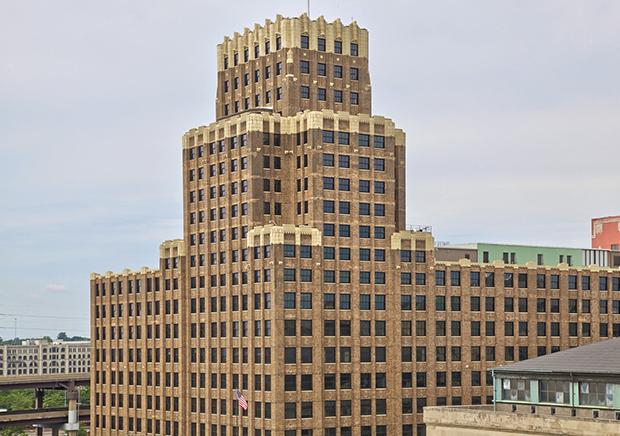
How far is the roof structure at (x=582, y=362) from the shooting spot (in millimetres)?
97188

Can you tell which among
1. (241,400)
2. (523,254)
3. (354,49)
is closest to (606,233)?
(523,254)

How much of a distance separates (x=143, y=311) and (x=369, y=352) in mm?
37649

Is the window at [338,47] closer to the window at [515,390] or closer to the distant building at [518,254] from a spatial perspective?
the distant building at [518,254]

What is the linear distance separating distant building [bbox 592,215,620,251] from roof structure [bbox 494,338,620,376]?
7401cm

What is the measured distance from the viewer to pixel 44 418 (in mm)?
190750

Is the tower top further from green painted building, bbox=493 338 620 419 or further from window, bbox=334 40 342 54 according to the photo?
green painted building, bbox=493 338 620 419

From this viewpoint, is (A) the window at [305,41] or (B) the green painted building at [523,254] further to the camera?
(B) the green painted building at [523,254]

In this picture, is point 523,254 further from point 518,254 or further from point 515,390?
point 515,390

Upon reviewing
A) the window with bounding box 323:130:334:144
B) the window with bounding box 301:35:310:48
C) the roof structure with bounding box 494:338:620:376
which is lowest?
the roof structure with bounding box 494:338:620:376

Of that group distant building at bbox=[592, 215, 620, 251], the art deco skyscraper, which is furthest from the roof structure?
distant building at bbox=[592, 215, 620, 251]

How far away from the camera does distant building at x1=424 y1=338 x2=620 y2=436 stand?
93.4m

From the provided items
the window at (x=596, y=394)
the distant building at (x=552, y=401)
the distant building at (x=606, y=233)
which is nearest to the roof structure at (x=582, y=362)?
the distant building at (x=552, y=401)

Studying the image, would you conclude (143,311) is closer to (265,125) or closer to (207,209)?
(207,209)

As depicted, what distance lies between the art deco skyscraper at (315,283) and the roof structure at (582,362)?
94.2 feet
